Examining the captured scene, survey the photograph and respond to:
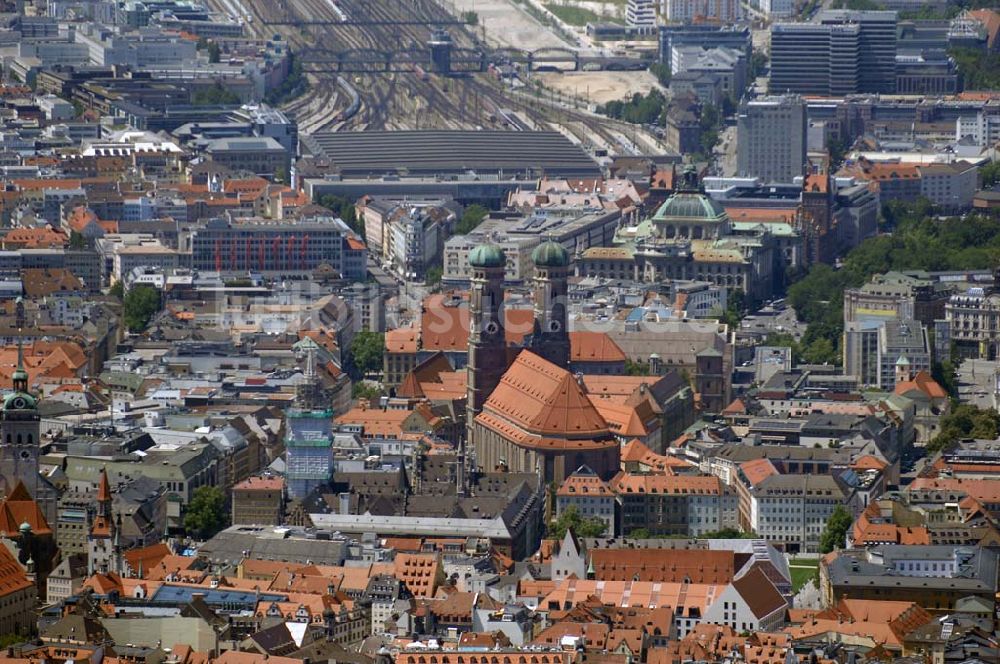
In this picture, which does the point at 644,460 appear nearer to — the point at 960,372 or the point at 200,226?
the point at 960,372

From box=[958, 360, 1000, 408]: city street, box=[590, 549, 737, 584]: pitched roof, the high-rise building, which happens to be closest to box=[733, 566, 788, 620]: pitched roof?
box=[590, 549, 737, 584]: pitched roof

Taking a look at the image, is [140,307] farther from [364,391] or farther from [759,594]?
[759,594]

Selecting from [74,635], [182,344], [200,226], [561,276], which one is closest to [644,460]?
[561,276]

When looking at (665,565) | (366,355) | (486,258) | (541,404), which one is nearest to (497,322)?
(486,258)

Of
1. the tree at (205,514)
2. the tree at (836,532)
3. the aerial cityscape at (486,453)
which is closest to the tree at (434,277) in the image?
the aerial cityscape at (486,453)

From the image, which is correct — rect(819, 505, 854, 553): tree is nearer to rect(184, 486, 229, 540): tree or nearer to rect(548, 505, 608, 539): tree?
rect(548, 505, 608, 539): tree

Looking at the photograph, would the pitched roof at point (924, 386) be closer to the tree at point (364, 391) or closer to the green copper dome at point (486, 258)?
the green copper dome at point (486, 258)

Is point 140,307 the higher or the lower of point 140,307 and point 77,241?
the lower
